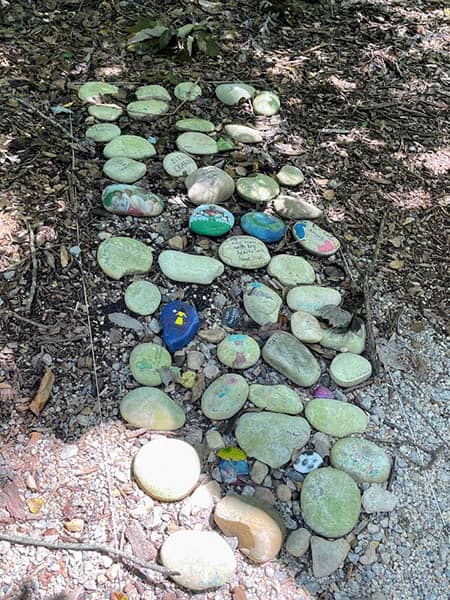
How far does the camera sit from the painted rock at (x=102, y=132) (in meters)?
2.22

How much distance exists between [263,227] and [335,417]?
0.68m

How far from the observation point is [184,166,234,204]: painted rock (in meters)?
2.04

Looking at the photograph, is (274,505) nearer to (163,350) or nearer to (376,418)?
(376,418)

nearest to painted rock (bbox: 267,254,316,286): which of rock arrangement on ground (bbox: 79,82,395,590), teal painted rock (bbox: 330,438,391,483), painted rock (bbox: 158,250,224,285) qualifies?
rock arrangement on ground (bbox: 79,82,395,590)

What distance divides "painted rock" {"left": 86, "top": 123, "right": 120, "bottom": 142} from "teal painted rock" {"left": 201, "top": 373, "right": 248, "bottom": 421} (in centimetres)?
106

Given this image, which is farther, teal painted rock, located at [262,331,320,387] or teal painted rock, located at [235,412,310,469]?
teal painted rock, located at [262,331,320,387]

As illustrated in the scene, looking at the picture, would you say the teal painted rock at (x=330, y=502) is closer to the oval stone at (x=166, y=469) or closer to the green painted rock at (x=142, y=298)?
the oval stone at (x=166, y=469)

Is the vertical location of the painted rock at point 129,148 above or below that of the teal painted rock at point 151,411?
above

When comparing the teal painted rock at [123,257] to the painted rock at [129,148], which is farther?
the painted rock at [129,148]

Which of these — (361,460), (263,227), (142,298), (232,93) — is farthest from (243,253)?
(232,93)

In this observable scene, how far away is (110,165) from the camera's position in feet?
6.87

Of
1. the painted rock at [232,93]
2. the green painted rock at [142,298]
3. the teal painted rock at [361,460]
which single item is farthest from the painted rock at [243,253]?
the painted rock at [232,93]

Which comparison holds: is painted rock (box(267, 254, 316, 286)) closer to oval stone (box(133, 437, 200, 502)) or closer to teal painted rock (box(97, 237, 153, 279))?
teal painted rock (box(97, 237, 153, 279))

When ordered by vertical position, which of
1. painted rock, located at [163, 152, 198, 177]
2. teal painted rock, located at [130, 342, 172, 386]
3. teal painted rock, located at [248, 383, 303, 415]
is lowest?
teal painted rock, located at [248, 383, 303, 415]
